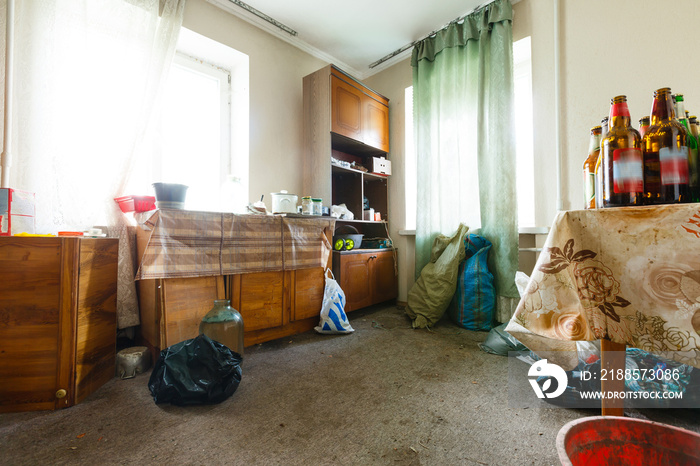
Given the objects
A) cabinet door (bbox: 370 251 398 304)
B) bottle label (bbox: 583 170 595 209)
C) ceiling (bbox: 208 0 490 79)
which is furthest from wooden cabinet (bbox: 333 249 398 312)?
ceiling (bbox: 208 0 490 79)

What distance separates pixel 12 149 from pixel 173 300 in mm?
1256

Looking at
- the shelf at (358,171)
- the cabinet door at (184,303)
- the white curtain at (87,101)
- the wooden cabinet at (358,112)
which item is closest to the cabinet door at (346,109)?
the wooden cabinet at (358,112)

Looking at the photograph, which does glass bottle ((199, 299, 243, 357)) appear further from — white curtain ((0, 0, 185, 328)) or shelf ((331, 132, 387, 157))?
shelf ((331, 132, 387, 157))

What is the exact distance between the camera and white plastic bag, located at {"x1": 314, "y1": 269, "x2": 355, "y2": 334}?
2.28 metres

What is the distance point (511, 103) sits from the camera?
8.03 ft

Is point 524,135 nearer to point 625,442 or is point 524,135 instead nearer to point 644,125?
point 644,125

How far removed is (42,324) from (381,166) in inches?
114

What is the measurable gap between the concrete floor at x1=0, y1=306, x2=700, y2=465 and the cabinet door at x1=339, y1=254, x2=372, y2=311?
0.99m

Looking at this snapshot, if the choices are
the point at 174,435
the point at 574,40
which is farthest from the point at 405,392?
the point at 574,40

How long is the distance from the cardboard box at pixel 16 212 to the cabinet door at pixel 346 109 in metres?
2.13

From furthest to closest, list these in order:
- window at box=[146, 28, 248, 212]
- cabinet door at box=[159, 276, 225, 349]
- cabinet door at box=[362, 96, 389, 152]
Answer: cabinet door at box=[362, 96, 389, 152]
window at box=[146, 28, 248, 212]
cabinet door at box=[159, 276, 225, 349]

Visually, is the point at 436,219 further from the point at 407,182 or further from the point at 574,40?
the point at 574,40

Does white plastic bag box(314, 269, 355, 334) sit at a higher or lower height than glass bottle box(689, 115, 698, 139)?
lower

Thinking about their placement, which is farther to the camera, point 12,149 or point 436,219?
point 436,219
